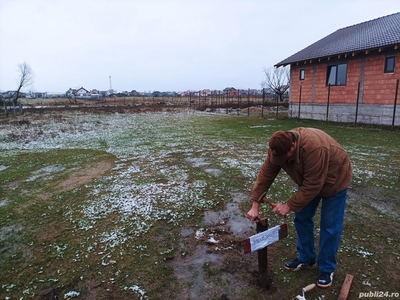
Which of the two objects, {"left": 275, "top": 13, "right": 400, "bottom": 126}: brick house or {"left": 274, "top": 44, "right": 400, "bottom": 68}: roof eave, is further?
{"left": 275, "top": 13, "right": 400, "bottom": 126}: brick house

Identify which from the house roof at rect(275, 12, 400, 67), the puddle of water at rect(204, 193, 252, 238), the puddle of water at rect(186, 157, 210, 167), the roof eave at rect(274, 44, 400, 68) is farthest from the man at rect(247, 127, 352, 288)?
the roof eave at rect(274, 44, 400, 68)

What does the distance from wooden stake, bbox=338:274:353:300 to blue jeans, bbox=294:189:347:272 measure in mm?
154

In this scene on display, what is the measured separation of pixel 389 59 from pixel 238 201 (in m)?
12.7

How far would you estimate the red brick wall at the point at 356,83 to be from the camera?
12.5m

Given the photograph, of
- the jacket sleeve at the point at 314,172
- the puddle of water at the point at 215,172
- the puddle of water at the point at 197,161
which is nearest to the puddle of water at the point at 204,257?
the jacket sleeve at the point at 314,172

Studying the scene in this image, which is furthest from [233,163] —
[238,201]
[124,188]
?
[124,188]

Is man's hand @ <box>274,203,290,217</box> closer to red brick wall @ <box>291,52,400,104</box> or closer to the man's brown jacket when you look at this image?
the man's brown jacket

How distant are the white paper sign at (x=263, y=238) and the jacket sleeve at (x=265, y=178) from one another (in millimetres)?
282

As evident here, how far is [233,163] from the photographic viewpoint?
6.56m

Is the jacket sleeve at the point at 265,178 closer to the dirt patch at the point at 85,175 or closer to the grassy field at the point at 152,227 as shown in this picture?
the grassy field at the point at 152,227

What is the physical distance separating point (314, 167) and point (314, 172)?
4 centimetres

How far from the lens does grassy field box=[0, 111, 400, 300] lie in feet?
7.97

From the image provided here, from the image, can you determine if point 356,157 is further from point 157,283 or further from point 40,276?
point 40,276

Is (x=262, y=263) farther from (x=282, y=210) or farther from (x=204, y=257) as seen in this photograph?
(x=204, y=257)
